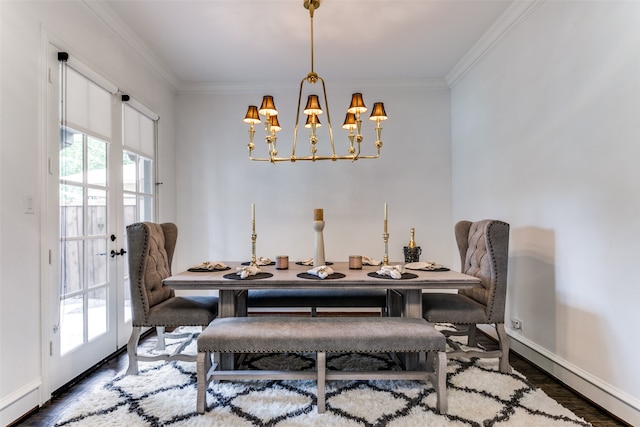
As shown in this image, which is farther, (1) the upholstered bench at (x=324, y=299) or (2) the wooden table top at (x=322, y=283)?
(1) the upholstered bench at (x=324, y=299)

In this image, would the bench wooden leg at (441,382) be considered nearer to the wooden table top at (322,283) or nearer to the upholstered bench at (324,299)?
the wooden table top at (322,283)

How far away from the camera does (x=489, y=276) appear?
7.91ft

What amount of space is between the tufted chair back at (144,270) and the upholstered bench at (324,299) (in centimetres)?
76

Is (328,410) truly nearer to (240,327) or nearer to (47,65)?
(240,327)

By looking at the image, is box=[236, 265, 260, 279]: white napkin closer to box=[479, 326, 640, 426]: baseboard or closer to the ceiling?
the ceiling

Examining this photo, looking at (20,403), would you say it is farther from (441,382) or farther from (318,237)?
(441,382)

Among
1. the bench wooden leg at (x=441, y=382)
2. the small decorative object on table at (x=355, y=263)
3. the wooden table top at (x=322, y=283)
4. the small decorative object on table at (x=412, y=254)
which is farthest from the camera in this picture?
the small decorative object on table at (x=412, y=254)

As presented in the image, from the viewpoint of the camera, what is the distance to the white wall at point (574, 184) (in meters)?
1.82

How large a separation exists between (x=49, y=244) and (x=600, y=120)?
132 inches

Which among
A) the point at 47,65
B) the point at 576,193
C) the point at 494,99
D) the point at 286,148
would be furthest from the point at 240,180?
the point at 576,193

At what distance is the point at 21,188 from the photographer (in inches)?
75.7

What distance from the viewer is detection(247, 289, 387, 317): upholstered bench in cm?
282

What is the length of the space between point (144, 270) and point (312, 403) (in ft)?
4.52

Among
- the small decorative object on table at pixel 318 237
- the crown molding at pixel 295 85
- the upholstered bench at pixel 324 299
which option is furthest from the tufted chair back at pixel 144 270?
the crown molding at pixel 295 85
